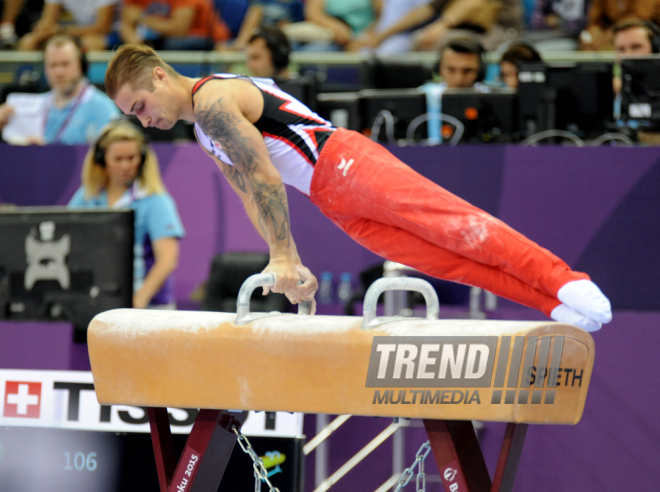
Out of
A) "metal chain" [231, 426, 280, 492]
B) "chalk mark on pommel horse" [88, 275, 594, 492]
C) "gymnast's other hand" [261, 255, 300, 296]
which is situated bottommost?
"metal chain" [231, 426, 280, 492]

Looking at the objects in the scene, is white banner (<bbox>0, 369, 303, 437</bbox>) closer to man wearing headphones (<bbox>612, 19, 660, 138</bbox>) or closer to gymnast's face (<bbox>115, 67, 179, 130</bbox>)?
gymnast's face (<bbox>115, 67, 179, 130</bbox>)

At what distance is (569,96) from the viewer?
5.02 meters

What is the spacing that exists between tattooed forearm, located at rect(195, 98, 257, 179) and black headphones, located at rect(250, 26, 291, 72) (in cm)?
303

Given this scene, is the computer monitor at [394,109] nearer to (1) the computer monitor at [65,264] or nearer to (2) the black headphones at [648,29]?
(2) the black headphones at [648,29]

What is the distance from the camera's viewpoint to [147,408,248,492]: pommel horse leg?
2.58 metres

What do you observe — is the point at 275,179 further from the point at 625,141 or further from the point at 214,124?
the point at 625,141

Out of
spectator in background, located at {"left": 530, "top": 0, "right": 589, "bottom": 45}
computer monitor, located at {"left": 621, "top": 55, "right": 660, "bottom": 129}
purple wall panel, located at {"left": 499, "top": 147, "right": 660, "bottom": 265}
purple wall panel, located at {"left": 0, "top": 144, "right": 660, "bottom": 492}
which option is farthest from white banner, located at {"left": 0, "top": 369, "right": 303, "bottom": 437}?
spectator in background, located at {"left": 530, "top": 0, "right": 589, "bottom": 45}

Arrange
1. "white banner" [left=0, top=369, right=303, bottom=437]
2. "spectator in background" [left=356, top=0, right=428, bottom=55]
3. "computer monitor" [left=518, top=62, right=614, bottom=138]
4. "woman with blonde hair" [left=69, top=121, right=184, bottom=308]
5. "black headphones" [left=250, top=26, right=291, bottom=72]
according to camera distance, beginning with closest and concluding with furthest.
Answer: "white banner" [left=0, top=369, right=303, bottom=437], "woman with blonde hair" [left=69, top=121, right=184, bottom=308], "computer monitor" [left=518, top=62, right=614, bottom=138], "black headphones" [left=250, top=26, right=291, bottom=72], "spectator in background" [left=356, top=0, right=428, bottom=55]

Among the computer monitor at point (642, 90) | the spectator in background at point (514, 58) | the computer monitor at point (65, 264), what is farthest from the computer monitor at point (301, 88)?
the computer monitor at point (642, 90)

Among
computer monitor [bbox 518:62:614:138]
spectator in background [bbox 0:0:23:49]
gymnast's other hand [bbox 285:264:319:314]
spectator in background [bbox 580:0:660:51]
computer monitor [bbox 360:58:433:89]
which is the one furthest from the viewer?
spectator in background [bbox 0:0:23:49]

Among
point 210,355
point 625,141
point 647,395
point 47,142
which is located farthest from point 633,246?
point 47,142

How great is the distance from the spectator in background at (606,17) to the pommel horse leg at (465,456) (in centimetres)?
510

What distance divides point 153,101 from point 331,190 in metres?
0.71

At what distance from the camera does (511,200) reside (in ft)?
16.1
